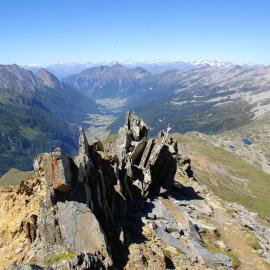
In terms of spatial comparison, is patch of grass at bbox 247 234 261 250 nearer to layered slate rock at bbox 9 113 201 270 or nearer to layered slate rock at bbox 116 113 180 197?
layered slate rock at bbox 9 113 201 270

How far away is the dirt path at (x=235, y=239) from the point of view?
46.0 m

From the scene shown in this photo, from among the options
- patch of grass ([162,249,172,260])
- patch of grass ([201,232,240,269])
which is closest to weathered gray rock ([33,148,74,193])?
patch of grass ([162,249,172,260])

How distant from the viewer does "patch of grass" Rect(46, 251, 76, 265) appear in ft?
99.9

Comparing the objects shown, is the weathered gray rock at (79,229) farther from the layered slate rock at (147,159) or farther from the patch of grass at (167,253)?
the layered slate rock at (147,159)

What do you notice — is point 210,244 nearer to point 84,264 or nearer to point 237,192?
point 84,264

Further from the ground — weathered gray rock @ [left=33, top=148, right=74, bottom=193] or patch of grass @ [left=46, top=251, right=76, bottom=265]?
weathered gray rock @ [left=33, top=148, right=74, bottom=193]

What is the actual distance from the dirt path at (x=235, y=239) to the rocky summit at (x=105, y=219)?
0.48 meters

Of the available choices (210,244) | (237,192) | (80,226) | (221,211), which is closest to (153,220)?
(210,244)

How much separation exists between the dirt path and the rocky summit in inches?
19.1

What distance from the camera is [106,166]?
44156 mm

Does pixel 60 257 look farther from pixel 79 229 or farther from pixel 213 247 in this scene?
pixel 213 247

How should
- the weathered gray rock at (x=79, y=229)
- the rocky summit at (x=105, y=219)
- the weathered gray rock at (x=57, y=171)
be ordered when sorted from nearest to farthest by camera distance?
the weathered gray rock at (x=79, y=229) → the rocky summit at (x=105, y=219) → the weathered gray rock at (x=57, y=171)

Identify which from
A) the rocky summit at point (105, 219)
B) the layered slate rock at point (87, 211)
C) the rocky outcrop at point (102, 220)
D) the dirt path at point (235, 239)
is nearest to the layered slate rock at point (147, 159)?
the rocky summit at point (105, 219)

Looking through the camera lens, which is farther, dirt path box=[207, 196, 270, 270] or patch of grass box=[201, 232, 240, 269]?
dirt path box=[207, 196, 270, 270]
